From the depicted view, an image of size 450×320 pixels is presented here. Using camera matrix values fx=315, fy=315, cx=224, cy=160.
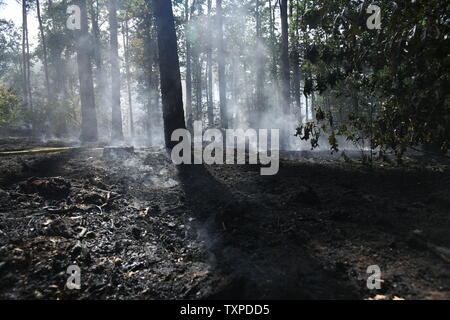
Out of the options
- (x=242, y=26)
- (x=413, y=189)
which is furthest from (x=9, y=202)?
(x=242, y=26)

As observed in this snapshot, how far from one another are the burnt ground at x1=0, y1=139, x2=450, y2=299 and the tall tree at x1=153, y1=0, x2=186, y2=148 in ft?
5.54

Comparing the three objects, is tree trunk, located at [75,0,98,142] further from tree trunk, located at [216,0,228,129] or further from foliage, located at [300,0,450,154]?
foliage, located at [300,0,450,154]

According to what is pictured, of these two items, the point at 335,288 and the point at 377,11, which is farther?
the point at 377,11

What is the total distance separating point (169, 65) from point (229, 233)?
446 cm

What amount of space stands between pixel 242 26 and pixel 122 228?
3094 cm

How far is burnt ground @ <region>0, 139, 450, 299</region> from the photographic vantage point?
240 centimetres

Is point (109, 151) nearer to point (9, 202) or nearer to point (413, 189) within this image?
point (9, 202)

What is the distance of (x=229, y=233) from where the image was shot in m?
3.30

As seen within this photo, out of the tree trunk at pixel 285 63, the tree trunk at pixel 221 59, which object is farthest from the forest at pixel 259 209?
the tree trunk at pixel 221 59

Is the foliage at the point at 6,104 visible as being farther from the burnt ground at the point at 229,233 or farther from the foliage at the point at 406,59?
the foliage at the point at 406,59

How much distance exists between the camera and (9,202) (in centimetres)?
391

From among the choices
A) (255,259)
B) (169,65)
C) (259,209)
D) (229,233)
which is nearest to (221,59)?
(169,65)

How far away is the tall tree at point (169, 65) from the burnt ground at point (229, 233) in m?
1.69

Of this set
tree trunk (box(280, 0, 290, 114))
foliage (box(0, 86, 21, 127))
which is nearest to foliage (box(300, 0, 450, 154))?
tree trunk (box(280, 0, 290, 114))
